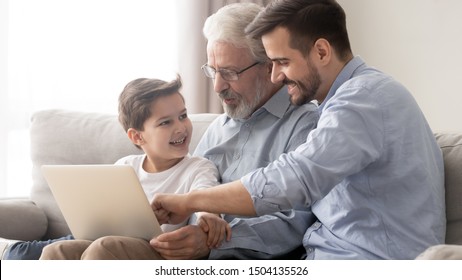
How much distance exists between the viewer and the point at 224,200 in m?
1.76

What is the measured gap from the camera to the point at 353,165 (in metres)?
1.66

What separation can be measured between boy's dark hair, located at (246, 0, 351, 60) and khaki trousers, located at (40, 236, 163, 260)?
25.4 inches

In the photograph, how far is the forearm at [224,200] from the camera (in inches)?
68.1

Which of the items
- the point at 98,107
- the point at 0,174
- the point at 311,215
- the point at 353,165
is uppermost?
the point at 353,165

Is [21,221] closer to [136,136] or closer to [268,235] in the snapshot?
[136,136]

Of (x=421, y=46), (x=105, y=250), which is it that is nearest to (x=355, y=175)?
(x=105, y=250)

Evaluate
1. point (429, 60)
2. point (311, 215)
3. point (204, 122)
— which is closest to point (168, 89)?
point (204, 122)

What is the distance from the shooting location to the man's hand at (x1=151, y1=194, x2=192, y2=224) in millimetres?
1841

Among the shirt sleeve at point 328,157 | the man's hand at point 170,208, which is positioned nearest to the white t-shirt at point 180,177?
the man's hand at point 170,208

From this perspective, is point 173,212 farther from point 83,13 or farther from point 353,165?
point 83,13

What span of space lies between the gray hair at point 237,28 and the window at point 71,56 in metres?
1.68

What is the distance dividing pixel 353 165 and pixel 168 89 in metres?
0.78

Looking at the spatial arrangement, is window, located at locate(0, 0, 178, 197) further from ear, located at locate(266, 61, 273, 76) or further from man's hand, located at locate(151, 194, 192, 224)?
man's hand, located at locate(151, 194, 192, 224)
